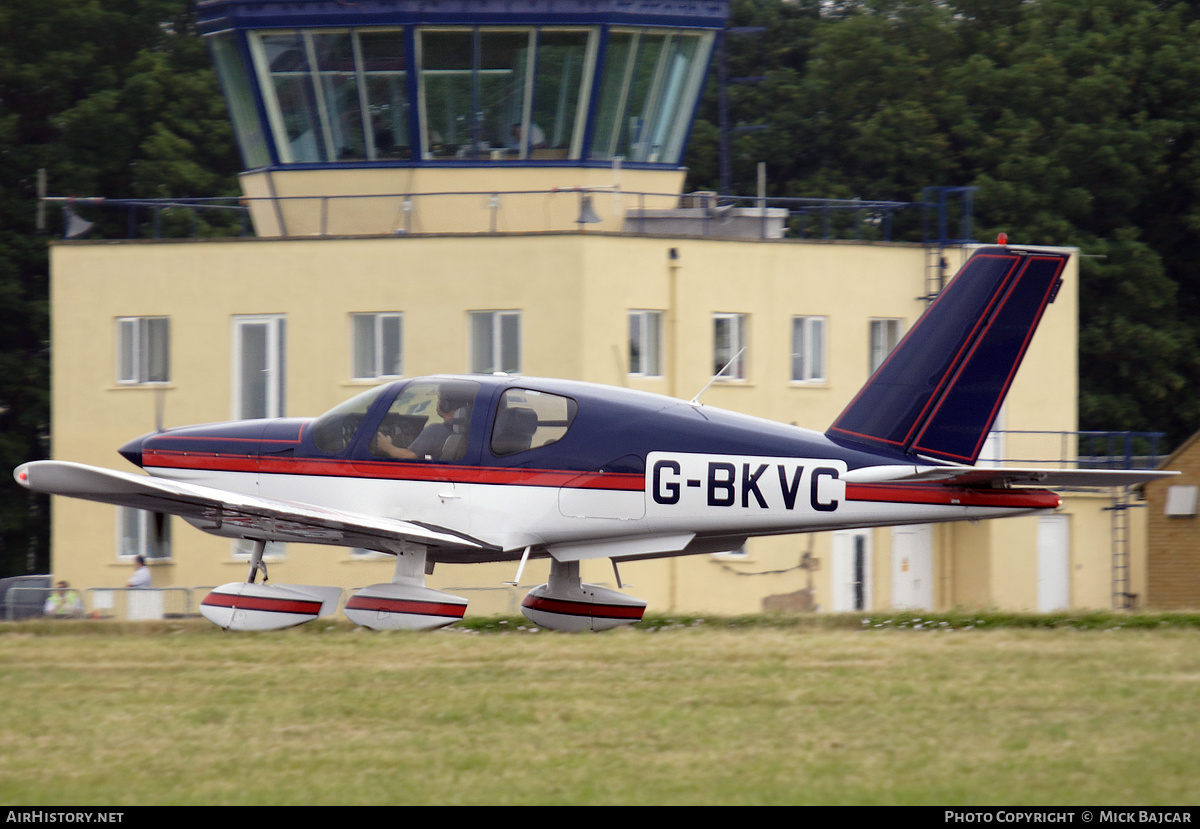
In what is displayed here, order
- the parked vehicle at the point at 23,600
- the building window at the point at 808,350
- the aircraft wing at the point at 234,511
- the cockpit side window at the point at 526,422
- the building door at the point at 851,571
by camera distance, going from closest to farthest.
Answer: the aircraft wing at the point at 234,511 < the cockpit side window at the point at 526,422 < the parked vehicle at the point at 23,600 < the building window at the point at 808,350 < the building door at the point at 851,571

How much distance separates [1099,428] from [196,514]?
108ft

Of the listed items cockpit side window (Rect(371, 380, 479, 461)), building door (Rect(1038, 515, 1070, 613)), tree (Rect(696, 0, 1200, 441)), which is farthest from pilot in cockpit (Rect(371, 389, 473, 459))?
tree (Rect(696, 0, 1200, 441))

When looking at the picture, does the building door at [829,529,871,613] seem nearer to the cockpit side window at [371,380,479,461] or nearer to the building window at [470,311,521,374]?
the building window at [470,311,521,374]

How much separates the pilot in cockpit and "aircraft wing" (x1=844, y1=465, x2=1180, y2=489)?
3.33 meters

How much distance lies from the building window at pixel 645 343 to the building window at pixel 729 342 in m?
1.02

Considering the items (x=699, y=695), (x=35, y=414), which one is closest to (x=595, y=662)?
(x=699, y=695)

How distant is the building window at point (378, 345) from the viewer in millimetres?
25266

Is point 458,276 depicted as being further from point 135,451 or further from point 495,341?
point 135,451

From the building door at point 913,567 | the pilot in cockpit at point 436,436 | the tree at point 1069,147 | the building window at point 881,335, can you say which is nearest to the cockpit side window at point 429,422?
the pilot in cockpit at point 436,436

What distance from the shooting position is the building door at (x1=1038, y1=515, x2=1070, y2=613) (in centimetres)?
2880

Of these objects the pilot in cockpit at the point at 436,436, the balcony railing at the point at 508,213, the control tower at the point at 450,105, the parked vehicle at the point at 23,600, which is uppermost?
the control tower at the point at 450,105

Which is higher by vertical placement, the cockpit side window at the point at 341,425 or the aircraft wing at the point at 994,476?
the cockpit side window at the point at 341,425

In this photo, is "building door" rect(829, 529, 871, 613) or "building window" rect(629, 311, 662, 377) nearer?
"building window" rect(629, 311, 662, 377)

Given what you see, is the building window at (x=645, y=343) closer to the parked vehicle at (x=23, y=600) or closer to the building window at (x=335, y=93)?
the building window at (x=335, y=93)
